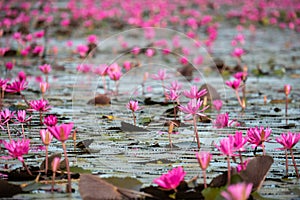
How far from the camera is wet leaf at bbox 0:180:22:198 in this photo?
259 centimetres

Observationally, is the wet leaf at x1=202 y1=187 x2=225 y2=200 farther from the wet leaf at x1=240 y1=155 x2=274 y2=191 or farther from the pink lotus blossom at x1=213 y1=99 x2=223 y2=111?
the pink lotus blossom at x1=213 y1=99 x2=223 y2=111

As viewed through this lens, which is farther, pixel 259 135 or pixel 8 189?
pixel 259 135

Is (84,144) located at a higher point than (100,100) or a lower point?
lower

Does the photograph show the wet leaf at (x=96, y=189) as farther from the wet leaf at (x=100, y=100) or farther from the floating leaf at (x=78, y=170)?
the wet leaf at (x=100, y=100)

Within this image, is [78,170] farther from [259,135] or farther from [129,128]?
[129,128]

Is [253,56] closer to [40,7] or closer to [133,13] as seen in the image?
[133,13]

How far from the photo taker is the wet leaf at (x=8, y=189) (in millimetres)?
2594

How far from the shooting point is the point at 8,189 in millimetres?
2615

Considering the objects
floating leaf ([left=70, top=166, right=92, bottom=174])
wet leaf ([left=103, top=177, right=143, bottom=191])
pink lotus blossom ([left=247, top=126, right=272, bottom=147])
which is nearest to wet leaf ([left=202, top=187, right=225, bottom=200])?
wet leaf ([left=103, top=177, right=143, bottom=191])

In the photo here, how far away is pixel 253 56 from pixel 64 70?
2.89 m

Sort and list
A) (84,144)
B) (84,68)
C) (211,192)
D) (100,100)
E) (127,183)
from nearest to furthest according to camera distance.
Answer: (211,192) → (127,183) → (84,144) → (100,100) → (84,68)

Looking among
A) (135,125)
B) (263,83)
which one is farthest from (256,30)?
(135,125)

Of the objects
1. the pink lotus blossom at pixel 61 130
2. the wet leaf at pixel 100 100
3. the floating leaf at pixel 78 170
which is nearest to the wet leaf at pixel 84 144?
the floating leaf at pixel 78 170

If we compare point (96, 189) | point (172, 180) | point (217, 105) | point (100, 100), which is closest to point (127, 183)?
point (96, 189)
